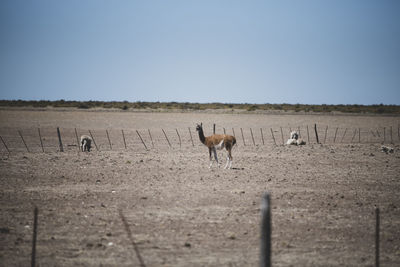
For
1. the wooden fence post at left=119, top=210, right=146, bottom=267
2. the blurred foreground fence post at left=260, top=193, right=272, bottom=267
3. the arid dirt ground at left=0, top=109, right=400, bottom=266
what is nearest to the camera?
the blurred foreground fence post at left=260, top=193, right=272, bottom=267

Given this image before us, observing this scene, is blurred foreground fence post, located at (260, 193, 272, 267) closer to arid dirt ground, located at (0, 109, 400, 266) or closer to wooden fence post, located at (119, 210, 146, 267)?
arid dirt ground, located at (0, 109, 400, 266)

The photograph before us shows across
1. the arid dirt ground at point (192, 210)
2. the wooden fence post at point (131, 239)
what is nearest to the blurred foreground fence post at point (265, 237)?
the arid dirt ground at point (192, 210)

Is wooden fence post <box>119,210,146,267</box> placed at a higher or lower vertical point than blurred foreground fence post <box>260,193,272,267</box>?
lower

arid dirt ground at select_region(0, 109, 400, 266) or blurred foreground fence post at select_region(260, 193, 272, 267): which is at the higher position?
blurred foreground fence post at select_region(260, 193, 272, 267)

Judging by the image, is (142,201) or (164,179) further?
(164,179)

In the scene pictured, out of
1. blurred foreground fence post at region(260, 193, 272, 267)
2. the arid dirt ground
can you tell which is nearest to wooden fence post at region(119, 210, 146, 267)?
the arid dirt ground

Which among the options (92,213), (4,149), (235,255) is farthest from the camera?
(4,149)

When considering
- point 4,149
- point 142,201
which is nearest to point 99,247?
point 142,201

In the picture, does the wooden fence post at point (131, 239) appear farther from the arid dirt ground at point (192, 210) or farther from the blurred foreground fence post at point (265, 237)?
the blurred foreground fence post at point (265, 237)

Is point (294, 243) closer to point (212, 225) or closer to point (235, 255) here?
point (235, 255)

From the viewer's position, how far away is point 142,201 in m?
11.8

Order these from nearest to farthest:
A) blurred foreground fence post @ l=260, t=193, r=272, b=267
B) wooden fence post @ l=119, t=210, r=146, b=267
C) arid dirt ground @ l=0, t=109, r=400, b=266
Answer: blurred foreground fence post @ l=260, t=193, r=272, b=267 → wooden fence post @ l=119, t=210, r=146, b=267 → arid dirt ground @ l=0, t=109, r=400, b=266

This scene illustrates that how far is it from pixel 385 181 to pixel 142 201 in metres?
10.4

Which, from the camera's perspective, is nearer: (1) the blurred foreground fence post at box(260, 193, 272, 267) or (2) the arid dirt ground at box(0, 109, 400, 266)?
(1) the blurred foreground fence post at box(260, 193, 272, 267)
